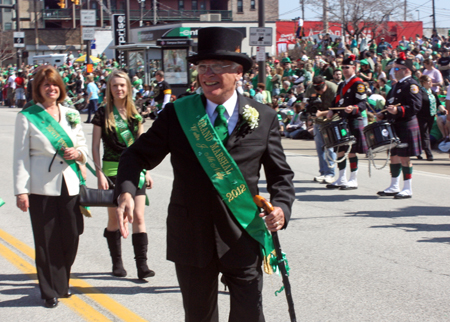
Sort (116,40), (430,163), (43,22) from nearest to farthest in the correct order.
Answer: (430,163)
(116,40)
(43,22)

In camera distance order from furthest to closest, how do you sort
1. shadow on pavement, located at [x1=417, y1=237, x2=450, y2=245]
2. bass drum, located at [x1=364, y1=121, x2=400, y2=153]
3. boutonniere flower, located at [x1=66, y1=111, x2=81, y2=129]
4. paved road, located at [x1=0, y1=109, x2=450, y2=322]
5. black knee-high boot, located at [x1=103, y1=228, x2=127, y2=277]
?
bass drum, located at [x1=364, y1=121, x2=400, y2=153] < shadow on pavement, located at [x1=417, y1=237, x2=450, y2=245] < black knee-high boot, located at [x1=103, y1=228, x2=127, y2=277] < boutonniere flower, located at [x1=66, y1=111, x2=81, y2=129] < paved road, located at [x1=0, y1=109, x2=450, y2=322]

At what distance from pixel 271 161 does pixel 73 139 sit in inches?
92.2

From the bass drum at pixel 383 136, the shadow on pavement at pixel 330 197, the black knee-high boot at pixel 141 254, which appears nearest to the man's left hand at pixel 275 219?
the black knee-high boot at pixel 141 254

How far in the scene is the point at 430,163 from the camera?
12.2m

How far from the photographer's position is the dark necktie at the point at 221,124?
10.1ft

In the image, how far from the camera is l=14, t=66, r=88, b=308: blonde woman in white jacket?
4723mm

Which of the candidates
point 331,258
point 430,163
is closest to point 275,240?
point 331,258

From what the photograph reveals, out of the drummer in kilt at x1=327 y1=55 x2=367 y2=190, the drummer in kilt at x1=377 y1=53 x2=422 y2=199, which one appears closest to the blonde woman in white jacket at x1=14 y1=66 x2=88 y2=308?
the drummer in kilt at x1=377 y1=53 x2=422 y2=199

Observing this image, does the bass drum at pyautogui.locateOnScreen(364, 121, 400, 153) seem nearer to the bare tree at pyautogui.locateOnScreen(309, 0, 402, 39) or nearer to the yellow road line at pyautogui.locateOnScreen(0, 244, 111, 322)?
the yellow road line at pyautogui.locateOnScreen(0, 244, 111, 322)

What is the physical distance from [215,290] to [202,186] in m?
0.57

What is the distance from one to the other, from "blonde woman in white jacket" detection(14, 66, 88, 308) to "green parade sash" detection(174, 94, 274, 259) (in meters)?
2.00

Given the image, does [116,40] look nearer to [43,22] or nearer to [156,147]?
[156,147]

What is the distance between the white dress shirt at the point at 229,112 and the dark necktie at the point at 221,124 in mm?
25

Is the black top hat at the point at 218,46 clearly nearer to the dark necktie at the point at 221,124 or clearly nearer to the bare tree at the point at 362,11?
the dark necktie at the point at 221,124
